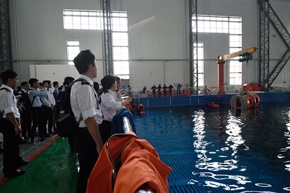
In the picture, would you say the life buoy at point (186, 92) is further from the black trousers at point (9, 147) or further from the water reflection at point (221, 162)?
the black trousers at point (9, 147)

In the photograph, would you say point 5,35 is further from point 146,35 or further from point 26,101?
point 26,101

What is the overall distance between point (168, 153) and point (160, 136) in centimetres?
176

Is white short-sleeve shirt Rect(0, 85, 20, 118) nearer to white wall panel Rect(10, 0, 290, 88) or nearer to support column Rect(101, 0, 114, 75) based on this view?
support column Rect(101, 0, 114, 75)

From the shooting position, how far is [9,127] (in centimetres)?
404

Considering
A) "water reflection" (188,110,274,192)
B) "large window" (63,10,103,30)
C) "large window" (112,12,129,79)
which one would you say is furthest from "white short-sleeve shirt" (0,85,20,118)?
"large window" (63,10,103,30)

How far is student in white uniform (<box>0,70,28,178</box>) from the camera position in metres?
3.94

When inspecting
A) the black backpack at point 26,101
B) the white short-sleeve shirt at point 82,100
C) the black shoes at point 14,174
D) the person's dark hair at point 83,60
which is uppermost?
the person's dark hair at point 83,60

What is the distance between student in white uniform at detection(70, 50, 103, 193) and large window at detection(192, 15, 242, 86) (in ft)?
67.2

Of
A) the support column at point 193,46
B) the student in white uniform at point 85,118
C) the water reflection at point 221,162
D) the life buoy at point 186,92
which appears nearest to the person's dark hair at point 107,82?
the student in white uniform at point 85,118

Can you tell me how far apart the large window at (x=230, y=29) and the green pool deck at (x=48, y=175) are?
19.1 metres

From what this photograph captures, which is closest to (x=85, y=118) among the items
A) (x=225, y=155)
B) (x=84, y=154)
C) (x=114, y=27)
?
(x=84, y=154)

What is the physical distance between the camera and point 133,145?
122 centimetres

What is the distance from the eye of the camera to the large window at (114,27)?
18.5m

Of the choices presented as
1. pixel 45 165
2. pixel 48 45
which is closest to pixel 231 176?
pixel 45 165
